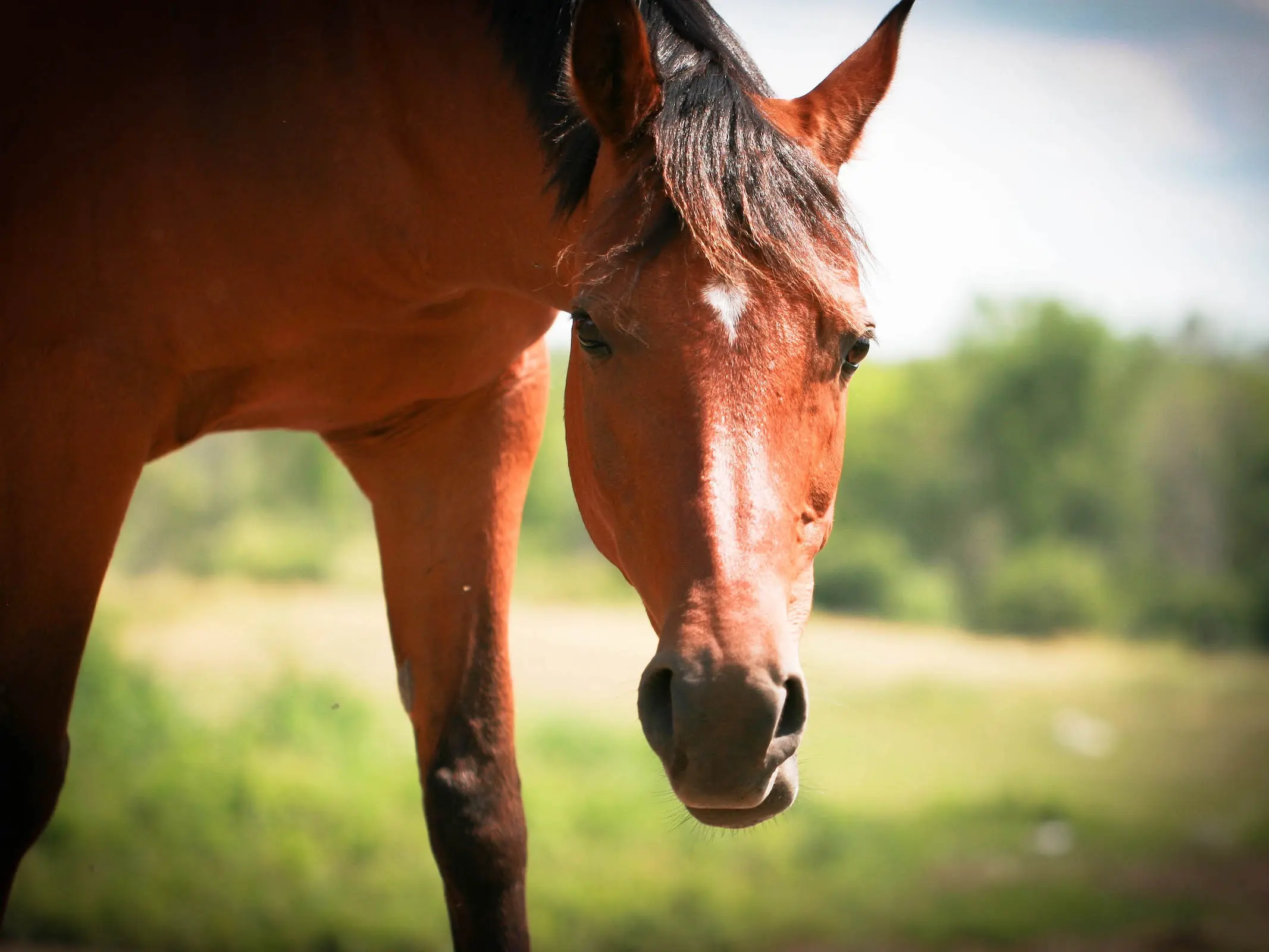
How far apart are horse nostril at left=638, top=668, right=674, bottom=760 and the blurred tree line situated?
38.7 ft

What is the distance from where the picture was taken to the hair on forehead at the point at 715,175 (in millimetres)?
1764

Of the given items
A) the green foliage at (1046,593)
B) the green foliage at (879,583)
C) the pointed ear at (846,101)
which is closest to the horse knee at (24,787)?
the pointed ear at (846,101)

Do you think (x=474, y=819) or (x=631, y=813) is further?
(x=631, y=813)

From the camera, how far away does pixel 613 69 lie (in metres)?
1.94

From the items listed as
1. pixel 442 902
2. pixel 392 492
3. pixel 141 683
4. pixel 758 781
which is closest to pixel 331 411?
pixel 392 492

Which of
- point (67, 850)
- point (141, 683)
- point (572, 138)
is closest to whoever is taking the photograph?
point (572, 138)

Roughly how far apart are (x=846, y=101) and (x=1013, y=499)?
13.9 metres

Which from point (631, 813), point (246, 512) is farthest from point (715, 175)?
point (246, 512)

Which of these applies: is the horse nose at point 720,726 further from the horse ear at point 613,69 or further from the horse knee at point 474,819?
the horse knee at point 474,819

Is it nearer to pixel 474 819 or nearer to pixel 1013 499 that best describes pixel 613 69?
pixel 474 819

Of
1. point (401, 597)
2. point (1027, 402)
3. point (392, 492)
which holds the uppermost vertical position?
point (1027, 402)

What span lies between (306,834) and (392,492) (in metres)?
4.80

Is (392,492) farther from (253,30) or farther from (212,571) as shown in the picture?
(212,571)

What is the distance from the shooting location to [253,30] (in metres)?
2.33
